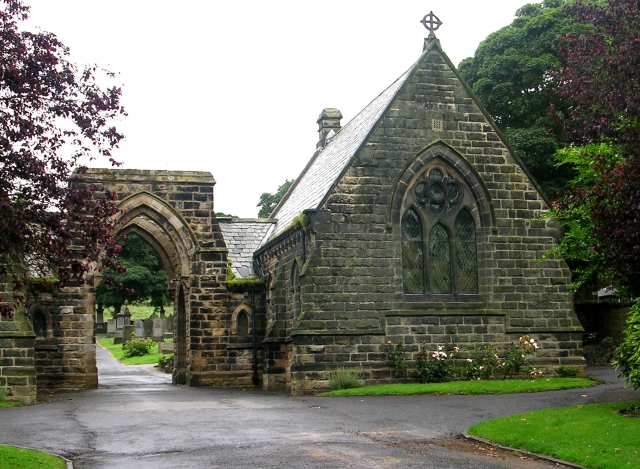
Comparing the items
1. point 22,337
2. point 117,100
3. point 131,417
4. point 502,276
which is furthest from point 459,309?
point 117,100

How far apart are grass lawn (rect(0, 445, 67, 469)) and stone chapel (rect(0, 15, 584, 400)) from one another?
10.4 metres

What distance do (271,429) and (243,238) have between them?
58.8 ft

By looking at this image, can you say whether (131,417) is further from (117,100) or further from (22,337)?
(117,100)

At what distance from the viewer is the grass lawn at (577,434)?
1054 cm

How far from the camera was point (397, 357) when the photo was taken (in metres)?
21.8

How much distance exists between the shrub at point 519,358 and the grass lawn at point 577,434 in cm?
763

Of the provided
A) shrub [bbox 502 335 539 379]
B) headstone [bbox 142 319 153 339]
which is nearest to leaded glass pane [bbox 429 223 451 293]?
shrub [bbox 502 335 539 379]

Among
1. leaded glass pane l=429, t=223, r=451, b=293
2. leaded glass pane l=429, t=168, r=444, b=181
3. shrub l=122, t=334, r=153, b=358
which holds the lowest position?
shrub l=122, t=334, r=153, b=358

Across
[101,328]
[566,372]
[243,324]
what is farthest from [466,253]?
[101,328]

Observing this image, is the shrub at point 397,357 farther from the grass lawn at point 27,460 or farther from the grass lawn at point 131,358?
the grass lawn at point 131,358

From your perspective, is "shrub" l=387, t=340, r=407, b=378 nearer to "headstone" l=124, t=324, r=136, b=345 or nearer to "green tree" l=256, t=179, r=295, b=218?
"headstone" l=124, t=324, r=136, b=345

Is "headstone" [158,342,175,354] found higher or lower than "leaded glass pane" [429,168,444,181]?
lower

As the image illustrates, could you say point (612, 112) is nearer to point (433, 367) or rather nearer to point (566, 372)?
point (433, 367)

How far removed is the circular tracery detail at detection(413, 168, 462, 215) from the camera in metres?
23.2
